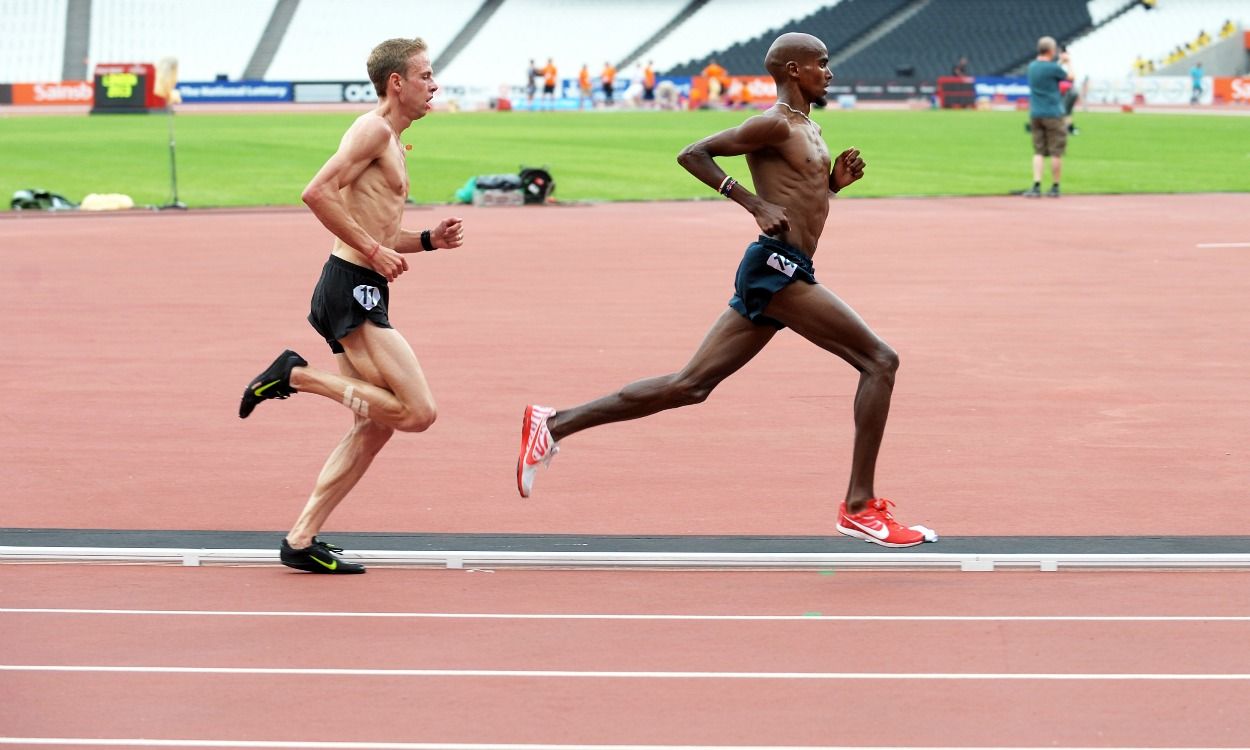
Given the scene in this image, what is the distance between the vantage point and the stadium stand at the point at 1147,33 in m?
78.8

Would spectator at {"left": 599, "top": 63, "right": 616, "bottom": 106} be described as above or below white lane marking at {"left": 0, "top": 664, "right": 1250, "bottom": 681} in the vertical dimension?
above

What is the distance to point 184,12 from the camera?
82000 millimetres

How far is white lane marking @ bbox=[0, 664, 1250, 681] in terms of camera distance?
18.0ft

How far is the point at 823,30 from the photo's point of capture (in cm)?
8338

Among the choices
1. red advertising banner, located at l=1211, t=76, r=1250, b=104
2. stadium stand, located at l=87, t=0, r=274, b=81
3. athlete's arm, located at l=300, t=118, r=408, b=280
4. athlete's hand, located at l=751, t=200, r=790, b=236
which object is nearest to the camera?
athlete's arm, located at l=300, t=118, r=408, b=280

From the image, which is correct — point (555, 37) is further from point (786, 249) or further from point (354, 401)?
point (354, 401)

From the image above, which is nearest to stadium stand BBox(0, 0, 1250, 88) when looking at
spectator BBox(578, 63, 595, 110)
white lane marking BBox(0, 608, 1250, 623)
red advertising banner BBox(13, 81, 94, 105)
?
red advertising banner BBox(13, 81, 94, 105)

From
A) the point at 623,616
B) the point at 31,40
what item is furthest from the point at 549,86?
the point at 623,616

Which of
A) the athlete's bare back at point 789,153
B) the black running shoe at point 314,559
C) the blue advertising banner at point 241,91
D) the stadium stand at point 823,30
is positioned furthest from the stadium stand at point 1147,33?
the black running shoe at point 314,559

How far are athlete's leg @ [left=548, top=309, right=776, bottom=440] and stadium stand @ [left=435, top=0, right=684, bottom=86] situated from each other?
7309 centimetres

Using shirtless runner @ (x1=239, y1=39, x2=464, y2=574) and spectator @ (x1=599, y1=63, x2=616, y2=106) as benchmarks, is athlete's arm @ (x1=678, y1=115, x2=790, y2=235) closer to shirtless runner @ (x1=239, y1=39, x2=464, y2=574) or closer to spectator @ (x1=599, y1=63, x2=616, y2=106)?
shirtless runner @ (x1=239, y1=39, x2=464, y2=574)

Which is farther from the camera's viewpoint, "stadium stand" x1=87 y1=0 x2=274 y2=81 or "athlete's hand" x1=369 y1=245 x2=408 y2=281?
"stadium stand" x1=87 y1=0 x2=274 y2=81

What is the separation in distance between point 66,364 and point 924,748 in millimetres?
8695

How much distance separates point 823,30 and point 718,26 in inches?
205
